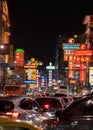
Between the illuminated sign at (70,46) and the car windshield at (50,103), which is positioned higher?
the illuminated sign at (70,46)

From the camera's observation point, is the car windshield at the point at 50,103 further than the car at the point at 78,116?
Yes

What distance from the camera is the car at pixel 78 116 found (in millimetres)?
10016

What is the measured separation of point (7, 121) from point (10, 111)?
9.00 m

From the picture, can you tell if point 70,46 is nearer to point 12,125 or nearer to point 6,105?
point 6,105

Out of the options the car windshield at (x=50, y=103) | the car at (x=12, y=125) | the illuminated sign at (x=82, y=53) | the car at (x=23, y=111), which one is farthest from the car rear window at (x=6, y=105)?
the illuminated sign at (x=82, y=53)

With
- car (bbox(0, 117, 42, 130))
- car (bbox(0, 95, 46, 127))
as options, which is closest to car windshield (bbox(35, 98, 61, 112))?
car (bbox(0, 95, 46, 127))

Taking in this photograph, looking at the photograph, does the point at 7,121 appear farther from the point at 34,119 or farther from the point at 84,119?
the point at 34,119

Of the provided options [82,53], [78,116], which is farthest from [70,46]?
[78,116]

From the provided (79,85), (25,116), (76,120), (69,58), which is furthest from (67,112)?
(79,85)

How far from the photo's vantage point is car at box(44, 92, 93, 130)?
Result: 32.9 feet

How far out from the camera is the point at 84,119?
1005 centimetres

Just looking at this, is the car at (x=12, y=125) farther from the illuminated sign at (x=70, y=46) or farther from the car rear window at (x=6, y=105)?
the illuminated sign at (x=70, y=46)

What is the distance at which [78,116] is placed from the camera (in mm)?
10195

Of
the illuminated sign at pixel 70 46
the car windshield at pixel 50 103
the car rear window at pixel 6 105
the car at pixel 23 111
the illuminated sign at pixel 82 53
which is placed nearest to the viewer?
the car at pixel 23 111
